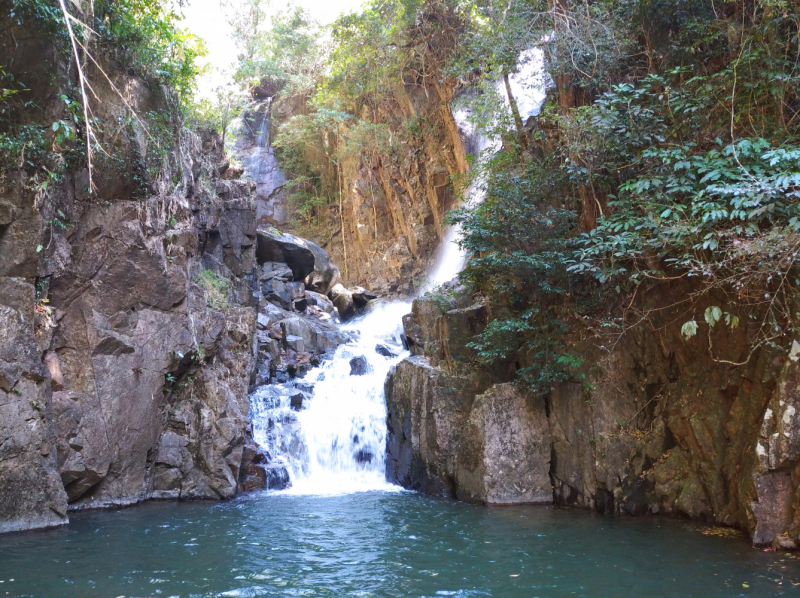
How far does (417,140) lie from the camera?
75.6ft

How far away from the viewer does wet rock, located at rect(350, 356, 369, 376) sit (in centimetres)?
1616

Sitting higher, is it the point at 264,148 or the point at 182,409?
the point at 264,148

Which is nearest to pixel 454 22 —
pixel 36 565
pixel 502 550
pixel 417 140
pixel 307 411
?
pixel 417 140

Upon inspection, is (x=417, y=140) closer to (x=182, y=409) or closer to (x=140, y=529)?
(x=182, y=409)

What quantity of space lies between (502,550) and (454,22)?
1727cm

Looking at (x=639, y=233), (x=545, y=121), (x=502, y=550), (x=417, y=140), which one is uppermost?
(x=417, y=140)

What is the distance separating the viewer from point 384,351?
57.7 feet

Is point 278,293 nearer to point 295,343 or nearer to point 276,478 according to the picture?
point 295,343

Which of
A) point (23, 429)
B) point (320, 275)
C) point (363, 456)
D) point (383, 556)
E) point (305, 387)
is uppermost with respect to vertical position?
point (320, 275)

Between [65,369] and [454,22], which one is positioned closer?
[65,369]

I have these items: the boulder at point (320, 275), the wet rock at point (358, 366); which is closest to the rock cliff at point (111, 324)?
the wet rock at point (358, 366)

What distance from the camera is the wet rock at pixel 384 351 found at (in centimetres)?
1738

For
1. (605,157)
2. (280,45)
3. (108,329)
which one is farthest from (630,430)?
(280,45)

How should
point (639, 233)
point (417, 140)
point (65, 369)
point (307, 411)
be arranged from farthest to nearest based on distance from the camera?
point (417, 140) → point (307, 411) → point (65, 369) → point (639, 233)
